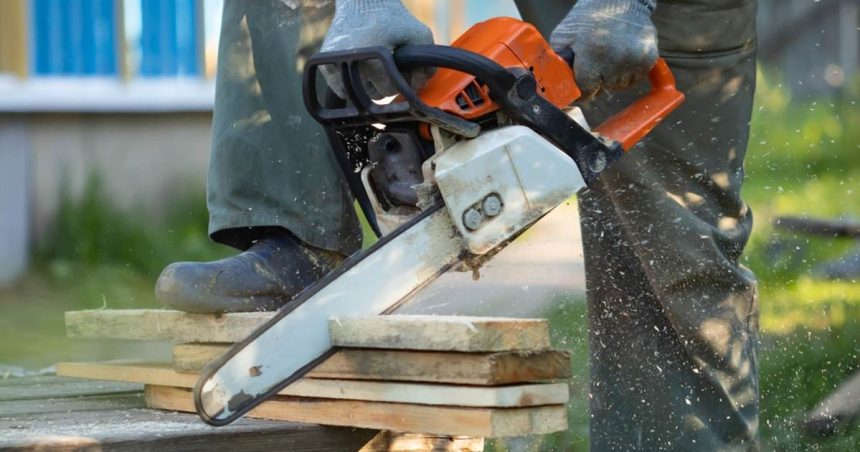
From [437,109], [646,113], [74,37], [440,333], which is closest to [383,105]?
[437,109]

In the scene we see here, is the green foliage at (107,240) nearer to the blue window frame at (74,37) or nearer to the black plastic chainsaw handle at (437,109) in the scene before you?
the blue window frame at (74,37)

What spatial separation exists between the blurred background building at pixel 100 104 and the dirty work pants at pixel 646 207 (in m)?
4.34

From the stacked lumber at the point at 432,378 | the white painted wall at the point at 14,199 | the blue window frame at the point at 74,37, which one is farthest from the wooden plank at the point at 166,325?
the blue window frame at the point at 74,37

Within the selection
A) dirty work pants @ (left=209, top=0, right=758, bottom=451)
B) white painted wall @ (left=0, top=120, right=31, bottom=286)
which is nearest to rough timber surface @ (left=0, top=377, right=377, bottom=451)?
dirty work pants @ (left=209, top=0, right=758, bottom=451)

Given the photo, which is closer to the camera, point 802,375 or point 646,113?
point 646,113

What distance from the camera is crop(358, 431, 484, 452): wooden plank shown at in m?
2.64

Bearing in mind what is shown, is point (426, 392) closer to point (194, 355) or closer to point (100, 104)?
point (194, 355)

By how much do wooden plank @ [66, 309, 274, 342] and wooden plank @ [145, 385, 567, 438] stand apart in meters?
0.16

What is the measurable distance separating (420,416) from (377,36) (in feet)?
2.21

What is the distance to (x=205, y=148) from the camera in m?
7.50

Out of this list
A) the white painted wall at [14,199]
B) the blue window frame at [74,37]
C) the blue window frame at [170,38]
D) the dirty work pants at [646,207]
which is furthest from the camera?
the blue window frame at [170,38]

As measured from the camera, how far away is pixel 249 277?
2.67 m

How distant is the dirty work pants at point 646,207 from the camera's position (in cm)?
288

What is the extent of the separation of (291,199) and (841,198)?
541cm
